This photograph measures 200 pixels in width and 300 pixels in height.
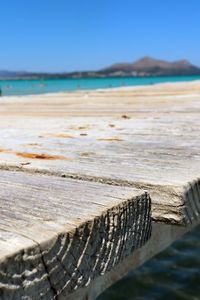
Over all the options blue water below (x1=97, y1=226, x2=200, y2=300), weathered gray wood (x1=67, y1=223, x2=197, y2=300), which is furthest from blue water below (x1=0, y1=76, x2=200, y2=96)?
weathered gray wood (x1=67, y1=223, x2=197, y2=300)

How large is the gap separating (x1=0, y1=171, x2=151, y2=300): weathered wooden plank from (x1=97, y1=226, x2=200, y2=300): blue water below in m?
2.16

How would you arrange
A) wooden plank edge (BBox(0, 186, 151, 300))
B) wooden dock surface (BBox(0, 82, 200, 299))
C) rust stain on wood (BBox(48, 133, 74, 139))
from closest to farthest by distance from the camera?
wooden plank edge (BBox(0, 186, 151, 300)) < wooden dock surface (BBox(0, 82, 200, 299)) < rust stain on wood (BBox(48, 133, 74, 139))

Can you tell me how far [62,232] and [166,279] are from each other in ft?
9.25

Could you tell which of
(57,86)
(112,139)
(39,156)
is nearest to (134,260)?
(39,156)

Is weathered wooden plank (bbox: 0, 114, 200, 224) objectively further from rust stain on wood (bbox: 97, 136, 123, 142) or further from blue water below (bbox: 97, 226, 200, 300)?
blue water below (bbox: 97, 226, 200, 300)

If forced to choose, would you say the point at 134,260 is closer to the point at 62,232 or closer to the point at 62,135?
the point at 62,232

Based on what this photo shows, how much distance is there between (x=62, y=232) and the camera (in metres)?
0.82

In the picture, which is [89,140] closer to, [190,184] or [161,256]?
[190,184]

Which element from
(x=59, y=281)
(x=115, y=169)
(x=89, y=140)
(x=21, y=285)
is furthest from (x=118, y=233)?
(x=89, y=140)

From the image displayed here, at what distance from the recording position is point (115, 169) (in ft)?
4.66

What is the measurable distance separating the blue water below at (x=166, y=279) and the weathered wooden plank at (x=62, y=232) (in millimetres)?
2157

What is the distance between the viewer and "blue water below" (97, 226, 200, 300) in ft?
10.4

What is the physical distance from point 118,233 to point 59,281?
20 centimetres

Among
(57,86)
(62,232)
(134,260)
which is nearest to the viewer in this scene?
(62,232)
